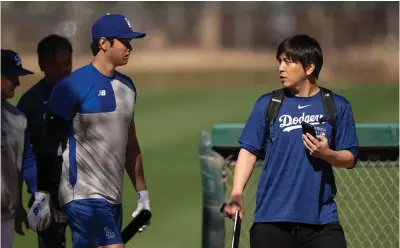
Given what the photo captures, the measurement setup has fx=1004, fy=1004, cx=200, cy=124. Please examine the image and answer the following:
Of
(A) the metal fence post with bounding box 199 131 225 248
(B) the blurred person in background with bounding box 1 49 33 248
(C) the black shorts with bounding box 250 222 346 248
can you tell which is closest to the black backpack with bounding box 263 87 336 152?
(C) the black shorts with bounding box 250 222 346 248

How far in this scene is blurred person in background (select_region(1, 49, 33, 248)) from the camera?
641 cm

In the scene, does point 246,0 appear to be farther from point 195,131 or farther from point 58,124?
point 58,124

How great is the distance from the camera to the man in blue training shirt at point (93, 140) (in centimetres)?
611

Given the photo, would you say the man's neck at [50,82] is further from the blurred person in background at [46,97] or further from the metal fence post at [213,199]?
the metal fence post at [213,199]

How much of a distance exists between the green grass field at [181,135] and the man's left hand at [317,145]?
3.96 meters

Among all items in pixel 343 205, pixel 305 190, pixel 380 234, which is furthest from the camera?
pixel 343 205

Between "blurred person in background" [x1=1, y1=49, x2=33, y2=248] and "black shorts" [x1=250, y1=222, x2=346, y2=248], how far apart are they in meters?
1.73

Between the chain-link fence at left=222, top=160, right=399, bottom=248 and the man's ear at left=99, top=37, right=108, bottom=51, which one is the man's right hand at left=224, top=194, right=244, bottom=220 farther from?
the chain-link fence at left=222, top=160, right=399, bottom=248

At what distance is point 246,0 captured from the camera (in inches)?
1148

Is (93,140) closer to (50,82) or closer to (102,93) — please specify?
(102,93)

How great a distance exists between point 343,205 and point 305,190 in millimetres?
3895

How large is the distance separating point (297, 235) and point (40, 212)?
1.67 m

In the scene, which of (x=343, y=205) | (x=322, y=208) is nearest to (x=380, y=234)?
(x=343, y=205)

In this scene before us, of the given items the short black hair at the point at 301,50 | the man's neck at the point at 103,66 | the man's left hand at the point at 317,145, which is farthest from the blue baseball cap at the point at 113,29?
the man's left hand at the point at 317,145
